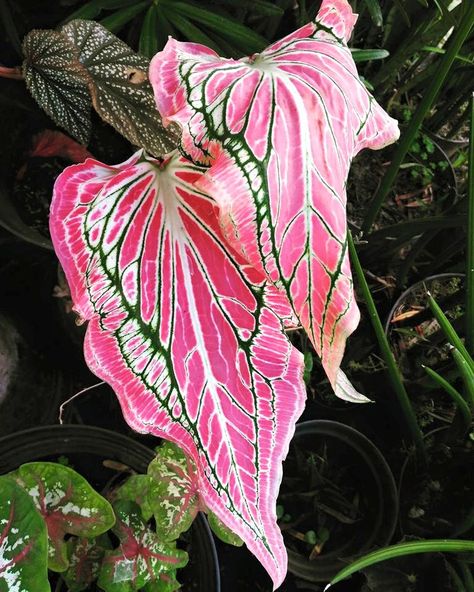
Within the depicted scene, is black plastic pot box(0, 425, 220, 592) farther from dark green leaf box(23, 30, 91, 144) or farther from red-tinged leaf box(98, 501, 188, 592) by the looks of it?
dark green leaf box(23, 30, 91, 144)

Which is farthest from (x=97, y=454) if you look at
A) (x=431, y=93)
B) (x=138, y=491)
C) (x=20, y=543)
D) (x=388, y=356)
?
(x=431, y=93)

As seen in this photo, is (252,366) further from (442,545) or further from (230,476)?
(442,545)

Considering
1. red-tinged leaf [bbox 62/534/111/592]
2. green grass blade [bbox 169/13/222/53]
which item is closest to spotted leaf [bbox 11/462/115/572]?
red-tinged leaf [bbox 62/534/111/592]

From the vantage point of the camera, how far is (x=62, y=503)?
60 centimetres

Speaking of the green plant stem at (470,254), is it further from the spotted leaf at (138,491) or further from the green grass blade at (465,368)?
the spotted leaf at (138,491)

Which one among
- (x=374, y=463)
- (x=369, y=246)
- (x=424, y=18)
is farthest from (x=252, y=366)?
(x=424, y=18)

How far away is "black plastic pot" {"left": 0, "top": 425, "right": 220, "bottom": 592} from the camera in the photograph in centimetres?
70

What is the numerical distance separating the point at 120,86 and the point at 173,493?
0.44 metres

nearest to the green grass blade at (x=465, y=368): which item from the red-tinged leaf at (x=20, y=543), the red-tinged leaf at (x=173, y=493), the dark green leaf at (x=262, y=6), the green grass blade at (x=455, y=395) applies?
the green grass blade at (x=455, y=395)

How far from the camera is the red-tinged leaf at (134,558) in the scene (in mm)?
619

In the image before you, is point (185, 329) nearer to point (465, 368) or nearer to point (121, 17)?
point (465, 368)

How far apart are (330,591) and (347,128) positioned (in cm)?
78

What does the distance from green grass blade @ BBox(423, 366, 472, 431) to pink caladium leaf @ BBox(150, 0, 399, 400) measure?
0.92 ft

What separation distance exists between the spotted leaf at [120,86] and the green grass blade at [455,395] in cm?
39
